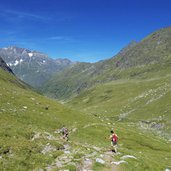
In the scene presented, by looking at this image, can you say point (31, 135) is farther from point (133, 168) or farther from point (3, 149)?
point (133, 168)

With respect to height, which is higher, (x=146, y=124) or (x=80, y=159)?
(x=80, y=159)

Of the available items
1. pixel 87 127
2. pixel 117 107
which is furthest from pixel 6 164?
pixel 117 107

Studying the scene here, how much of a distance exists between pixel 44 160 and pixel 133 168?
918 cm

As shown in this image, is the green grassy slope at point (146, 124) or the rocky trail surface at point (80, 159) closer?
the rocky trail surface at point (80, 159)

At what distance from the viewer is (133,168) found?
1202 inches

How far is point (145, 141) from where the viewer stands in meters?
74.9

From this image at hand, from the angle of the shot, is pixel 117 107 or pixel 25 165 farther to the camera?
pixel 117 107

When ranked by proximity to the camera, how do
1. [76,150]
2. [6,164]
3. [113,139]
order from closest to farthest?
1. [6,164]
2. [76,150]
3. [113,139]

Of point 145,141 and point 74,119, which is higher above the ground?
point 74,119

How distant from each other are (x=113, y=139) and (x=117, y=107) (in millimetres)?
159697

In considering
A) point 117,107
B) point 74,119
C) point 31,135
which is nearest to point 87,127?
point 74,119

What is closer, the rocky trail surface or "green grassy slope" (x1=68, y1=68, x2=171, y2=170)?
the rocky trail surface

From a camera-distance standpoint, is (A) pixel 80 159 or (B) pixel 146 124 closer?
(A) pixel 80 159

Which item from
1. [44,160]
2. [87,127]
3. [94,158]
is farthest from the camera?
[87,127]
